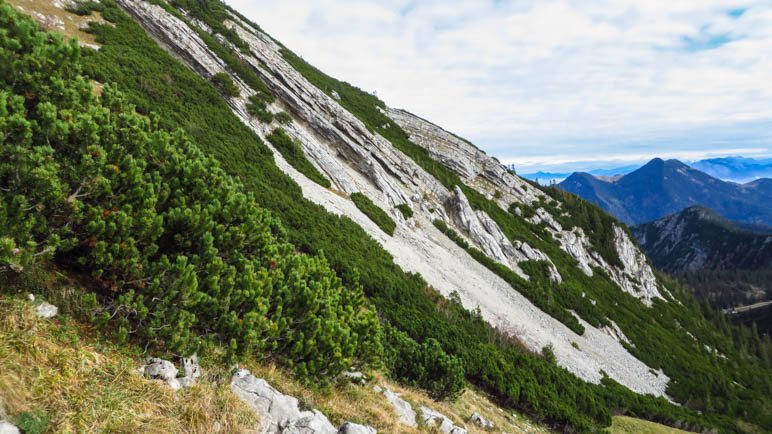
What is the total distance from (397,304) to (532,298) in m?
20.2

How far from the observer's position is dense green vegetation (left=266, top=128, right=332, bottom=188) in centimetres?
3203

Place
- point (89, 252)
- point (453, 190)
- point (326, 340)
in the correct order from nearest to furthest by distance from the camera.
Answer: point (89, 252) < point (326, 340) < point (453, 190)

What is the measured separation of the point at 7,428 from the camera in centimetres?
359

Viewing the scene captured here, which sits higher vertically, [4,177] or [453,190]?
[453,190]

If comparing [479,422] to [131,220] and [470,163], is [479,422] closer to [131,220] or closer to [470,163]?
[131,220]

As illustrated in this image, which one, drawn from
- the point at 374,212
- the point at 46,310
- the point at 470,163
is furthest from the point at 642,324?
the point at 46,310

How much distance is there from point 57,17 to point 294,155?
19.6 m

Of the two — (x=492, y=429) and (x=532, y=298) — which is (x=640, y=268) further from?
(x=492, y=429)

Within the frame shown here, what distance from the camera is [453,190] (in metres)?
46.7

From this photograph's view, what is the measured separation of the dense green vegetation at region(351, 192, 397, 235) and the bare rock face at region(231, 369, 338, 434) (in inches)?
987

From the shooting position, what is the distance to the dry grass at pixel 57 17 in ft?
85.2

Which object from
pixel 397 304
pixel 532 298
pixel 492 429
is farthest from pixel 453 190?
pixel 492 429

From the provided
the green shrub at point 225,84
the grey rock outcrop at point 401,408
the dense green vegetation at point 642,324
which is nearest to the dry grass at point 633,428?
the dense green vegetation at point 642,324

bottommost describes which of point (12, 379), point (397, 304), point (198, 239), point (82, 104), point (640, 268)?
point (397, 304)
